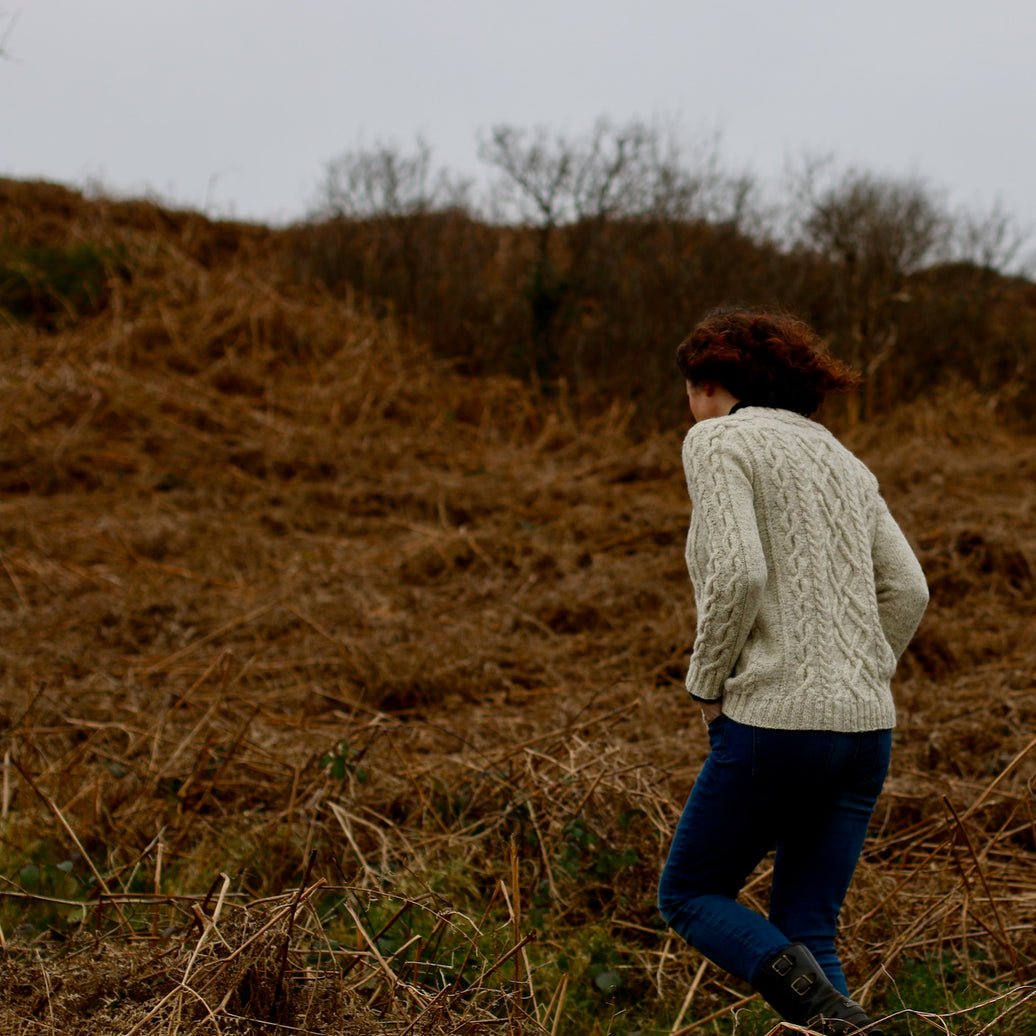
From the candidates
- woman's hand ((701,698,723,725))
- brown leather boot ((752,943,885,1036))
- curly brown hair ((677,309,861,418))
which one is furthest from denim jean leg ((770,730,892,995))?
curly brown hair ((677,309,861,418))

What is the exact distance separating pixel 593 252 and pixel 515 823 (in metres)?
9.68

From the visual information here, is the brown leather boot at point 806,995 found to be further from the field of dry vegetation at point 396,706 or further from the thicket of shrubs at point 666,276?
the thicket of shrubs at point 666,276

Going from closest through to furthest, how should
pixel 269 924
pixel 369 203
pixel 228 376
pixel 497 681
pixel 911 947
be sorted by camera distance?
pixel 269 924 → pixel 911 947 → pixel 497 681 → pixel 228 376 → pixel 369 203

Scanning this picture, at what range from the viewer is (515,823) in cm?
318

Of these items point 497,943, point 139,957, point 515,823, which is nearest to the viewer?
point 139,957

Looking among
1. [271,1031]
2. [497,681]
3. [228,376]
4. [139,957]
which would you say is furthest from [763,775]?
[228,376]

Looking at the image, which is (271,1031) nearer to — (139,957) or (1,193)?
(139,957)

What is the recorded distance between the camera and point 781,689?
6.31 ft

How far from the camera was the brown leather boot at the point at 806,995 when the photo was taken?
6.00 feet

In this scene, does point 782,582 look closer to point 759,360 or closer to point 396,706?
point 759,360

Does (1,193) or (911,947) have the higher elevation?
(1,193)

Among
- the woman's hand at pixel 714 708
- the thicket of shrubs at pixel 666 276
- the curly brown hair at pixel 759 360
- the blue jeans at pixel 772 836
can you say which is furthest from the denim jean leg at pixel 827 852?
the thicket of shrubs at pixel 666 276

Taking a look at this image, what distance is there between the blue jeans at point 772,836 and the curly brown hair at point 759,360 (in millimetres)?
705

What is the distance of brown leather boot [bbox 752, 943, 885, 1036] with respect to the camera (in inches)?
72.0
